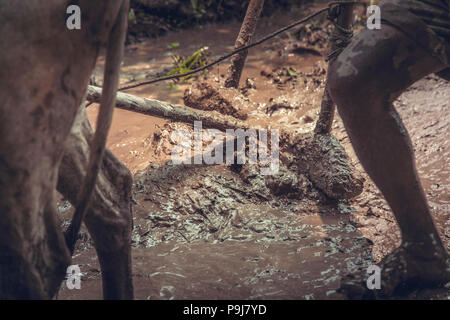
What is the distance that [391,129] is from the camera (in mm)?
1922

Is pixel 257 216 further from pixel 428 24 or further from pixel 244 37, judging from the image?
pixel 244 37

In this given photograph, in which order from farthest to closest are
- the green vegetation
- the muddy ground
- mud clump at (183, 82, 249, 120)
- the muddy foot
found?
the green vegetation → mud clump at (183, 82, 249, 120) → the muddy ground → the muddy foot

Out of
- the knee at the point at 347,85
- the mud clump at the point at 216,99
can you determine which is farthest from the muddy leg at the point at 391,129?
the mud clump at the point at 216,99

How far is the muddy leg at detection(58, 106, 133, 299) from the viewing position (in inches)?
67.6

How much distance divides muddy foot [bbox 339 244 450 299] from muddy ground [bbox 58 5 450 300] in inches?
2.9

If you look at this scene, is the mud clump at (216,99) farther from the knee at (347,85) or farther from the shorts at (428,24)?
the shorts at (428,24)

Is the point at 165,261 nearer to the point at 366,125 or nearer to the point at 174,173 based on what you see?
the point at 174,173

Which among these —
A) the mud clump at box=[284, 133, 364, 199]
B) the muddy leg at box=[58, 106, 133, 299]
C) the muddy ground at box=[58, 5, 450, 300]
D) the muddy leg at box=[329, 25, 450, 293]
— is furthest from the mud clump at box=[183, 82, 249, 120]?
the muddy leg at box=[58, 106, 133, 299]

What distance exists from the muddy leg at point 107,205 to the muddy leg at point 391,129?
0.96 m

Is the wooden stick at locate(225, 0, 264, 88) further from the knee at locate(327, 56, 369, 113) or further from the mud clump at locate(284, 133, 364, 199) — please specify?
the knee at locate(327, 56, 369, 113)

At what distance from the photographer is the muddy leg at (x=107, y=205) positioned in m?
1.72

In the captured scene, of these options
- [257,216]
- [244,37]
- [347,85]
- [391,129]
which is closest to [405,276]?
[391,129]

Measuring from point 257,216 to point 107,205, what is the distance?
1.43 meters
